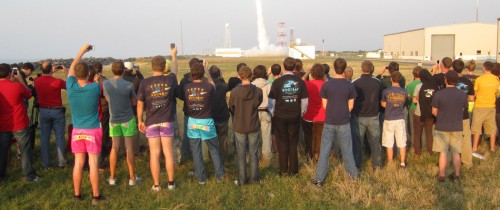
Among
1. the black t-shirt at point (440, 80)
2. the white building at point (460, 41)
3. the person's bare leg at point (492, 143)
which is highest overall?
the white building at point (460, 41)

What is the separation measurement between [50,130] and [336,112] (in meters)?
5.19

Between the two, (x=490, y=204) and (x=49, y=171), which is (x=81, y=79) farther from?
(x=490, y=204)

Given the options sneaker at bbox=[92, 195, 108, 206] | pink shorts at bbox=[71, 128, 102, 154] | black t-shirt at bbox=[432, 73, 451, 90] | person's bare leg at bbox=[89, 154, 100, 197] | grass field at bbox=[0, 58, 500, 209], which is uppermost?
black t-shirt at bbox=[432, 73, 451, 90]

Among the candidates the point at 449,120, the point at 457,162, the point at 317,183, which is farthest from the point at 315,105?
the point at 457,162

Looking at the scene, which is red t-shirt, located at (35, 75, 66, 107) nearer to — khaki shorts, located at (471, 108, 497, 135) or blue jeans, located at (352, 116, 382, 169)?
blue jeans, located at (352, 116, 382, 169)

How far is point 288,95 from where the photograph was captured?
6.73 meters

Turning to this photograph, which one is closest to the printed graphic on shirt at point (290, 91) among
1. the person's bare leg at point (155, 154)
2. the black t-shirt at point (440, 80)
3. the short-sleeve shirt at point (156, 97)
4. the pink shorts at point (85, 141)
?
the short-sleeve shirt at point (156, 97)

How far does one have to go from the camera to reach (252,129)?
256 inches

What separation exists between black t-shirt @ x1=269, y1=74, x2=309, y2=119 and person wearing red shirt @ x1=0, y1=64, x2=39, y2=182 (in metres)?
4.20

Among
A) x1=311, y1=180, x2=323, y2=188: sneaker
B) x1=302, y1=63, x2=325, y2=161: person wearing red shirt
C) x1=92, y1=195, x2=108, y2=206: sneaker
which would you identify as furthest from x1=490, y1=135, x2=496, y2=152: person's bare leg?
x1=92, y1=195, x2=108, y2=206: sneaker

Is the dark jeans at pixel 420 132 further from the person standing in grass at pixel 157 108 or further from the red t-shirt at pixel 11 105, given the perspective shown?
the red t-shirt at pixel 11 105

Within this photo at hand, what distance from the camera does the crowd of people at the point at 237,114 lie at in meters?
6.10

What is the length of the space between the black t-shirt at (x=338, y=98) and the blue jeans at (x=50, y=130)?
4.81m

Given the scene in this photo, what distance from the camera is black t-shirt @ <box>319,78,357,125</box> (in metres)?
6.46
